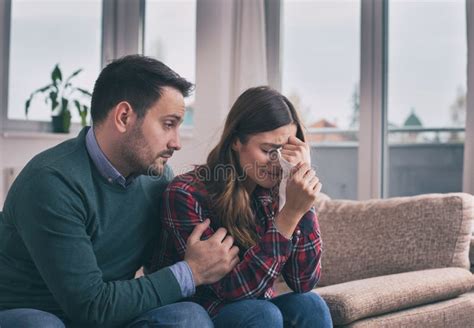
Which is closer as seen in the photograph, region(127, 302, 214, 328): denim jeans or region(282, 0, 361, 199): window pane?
region(127, 302, 214, 328): denim jeans

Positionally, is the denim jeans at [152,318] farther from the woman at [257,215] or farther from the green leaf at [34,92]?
the green leaf at [34,92]

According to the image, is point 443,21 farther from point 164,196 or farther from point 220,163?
point 164,196

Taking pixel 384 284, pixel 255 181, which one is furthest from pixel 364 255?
pixel 255 181

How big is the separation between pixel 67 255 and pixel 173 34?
11.0 ft

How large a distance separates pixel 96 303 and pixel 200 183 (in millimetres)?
494

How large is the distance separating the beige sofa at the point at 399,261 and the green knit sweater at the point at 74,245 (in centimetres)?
67

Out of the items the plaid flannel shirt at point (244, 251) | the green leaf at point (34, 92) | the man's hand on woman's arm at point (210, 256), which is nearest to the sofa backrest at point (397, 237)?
the plaid flannel shirt at point (244, 251)

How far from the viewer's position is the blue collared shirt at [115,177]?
161 centimetres

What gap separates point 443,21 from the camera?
3.74m

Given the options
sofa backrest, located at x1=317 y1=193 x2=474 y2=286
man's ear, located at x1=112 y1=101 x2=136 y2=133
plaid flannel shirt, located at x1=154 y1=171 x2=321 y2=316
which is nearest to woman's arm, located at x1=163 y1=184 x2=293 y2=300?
plaid flannel shirt, located at x1=154 y1=171 x2=321 y2=316

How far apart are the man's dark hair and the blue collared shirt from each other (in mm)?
66

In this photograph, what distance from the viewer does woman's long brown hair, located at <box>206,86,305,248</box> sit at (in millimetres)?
1845

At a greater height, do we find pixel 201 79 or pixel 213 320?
pixel 201 79

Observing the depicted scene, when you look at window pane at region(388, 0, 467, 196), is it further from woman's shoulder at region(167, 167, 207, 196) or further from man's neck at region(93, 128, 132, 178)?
man's neck at region(93, 128, 132, 178)
